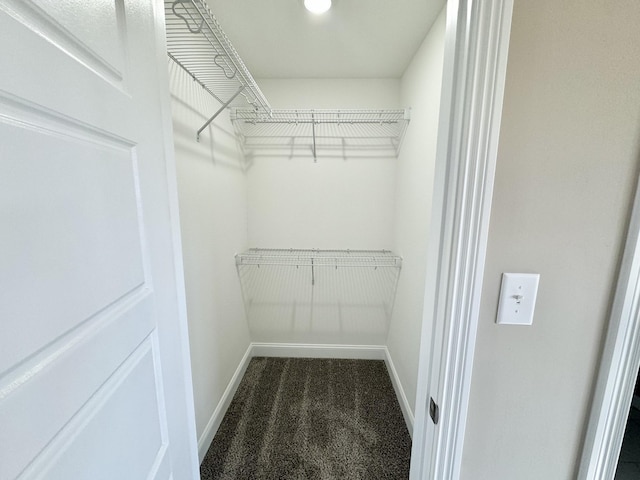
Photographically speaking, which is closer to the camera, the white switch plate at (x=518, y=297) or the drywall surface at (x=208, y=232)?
the white switch plate at (x=518, y=297)

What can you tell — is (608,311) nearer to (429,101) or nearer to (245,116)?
(429,101)

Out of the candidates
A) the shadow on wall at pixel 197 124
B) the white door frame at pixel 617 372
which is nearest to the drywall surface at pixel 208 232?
the shadow on wall at pixel 197 124

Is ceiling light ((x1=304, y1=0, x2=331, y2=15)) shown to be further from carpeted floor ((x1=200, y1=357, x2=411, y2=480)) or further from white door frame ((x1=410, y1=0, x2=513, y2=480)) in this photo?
carpeted floor ((x1=200, y1=357, x2=411, y2=480))

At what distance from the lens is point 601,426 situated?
2.00ft

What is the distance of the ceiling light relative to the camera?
1232mm

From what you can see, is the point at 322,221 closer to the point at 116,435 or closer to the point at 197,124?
the point at 197,124

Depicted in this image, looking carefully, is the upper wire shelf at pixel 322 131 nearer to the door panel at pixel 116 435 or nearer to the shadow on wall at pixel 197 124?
the shadow on wall at pixel 197 124

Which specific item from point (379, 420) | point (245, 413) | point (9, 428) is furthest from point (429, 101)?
point (245, 413)

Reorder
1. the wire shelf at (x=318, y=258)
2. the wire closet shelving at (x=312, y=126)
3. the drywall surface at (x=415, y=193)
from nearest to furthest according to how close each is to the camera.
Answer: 1. the drywall surface at (x=415, y=193)
2. the wire closet shelving at (x=312, y=126)
3. the wire shelf at (x=318, y=258)

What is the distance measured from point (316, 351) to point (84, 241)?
2293 millimetres

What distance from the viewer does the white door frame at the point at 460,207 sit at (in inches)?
20.1

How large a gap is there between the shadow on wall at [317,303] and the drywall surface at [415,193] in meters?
0.28

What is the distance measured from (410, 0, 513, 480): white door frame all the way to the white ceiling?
38.7 inches

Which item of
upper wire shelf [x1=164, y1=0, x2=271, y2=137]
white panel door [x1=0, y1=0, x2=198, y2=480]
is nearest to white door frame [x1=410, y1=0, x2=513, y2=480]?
white panel door [x1=0, y1=0, x2=198, y2=480]
